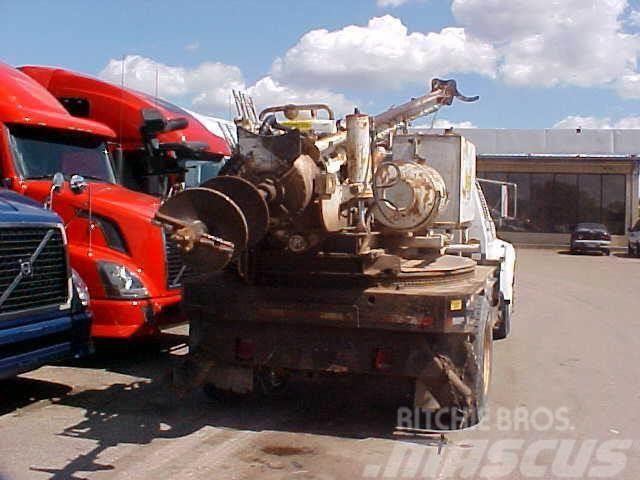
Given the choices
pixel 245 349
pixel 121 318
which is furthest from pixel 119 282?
pixel 245 349

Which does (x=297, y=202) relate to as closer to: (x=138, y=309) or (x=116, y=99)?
(x=138, y=309)

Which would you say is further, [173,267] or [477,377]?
[173,267]

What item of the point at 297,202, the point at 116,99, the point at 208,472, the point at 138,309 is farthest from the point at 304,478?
the point at 116,99

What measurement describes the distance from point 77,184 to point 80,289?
134cm

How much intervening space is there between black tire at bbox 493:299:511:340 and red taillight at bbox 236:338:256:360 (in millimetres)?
5270

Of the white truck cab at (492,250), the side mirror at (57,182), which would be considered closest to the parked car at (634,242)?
the white truck cab at (492,250)

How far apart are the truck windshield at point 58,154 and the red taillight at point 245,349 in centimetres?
324

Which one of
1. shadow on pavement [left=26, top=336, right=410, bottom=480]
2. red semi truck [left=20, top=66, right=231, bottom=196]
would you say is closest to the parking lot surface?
shadow on pavement [left=26, top=336, right=410, bottom=480]

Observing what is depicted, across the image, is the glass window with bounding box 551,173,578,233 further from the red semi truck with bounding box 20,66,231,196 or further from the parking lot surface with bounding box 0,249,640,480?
the red semi truck with bounding box 20,66,231,196

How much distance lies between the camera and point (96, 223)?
8500 mm

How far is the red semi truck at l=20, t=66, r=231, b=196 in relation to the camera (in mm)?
10609

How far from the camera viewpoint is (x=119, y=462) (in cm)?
585

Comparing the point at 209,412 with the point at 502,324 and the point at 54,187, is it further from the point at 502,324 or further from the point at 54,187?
the point at 502,324

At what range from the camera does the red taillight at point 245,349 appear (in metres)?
6.85
